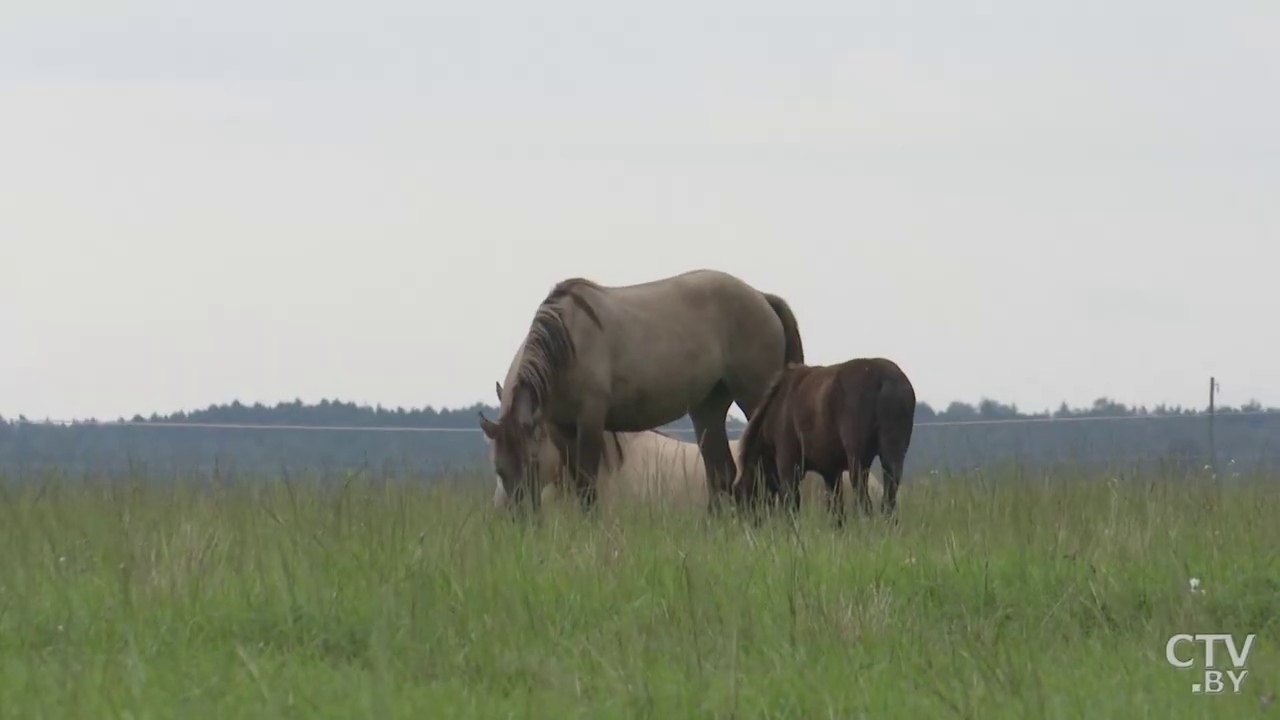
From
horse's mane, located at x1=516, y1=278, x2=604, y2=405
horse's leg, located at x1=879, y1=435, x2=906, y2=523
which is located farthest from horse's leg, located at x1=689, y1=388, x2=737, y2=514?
horse's leg, located at x1=879, y1=435, x2=906, y2=523

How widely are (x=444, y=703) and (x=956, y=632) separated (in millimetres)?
1799

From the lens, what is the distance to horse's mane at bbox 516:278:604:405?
9.82 metres

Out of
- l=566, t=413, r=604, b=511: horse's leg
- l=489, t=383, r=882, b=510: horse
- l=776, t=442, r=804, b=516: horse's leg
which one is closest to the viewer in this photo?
l=776, t=442, r=804, b=516: horse's leg

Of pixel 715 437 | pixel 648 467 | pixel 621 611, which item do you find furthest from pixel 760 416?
pixel 621 611

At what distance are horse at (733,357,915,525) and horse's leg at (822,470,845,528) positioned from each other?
1cm

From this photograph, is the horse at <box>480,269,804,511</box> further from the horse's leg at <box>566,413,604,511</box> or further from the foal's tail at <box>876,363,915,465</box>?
the foal's tail at <box>876,363,915,465</box>

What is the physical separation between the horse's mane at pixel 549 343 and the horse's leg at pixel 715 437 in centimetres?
151

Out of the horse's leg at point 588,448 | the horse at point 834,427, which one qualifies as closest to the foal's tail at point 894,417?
the horse at point 834,427

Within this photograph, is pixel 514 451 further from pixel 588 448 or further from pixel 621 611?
pixel 621 611

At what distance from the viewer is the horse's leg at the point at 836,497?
27.8 feet

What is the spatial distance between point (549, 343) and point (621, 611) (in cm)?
455

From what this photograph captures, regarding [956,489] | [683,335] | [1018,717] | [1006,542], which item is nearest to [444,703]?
[1018,717]

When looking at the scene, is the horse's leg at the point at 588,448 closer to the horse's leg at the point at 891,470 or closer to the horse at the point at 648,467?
the horse at the point at 648,467

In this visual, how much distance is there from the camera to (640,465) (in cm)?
1188
